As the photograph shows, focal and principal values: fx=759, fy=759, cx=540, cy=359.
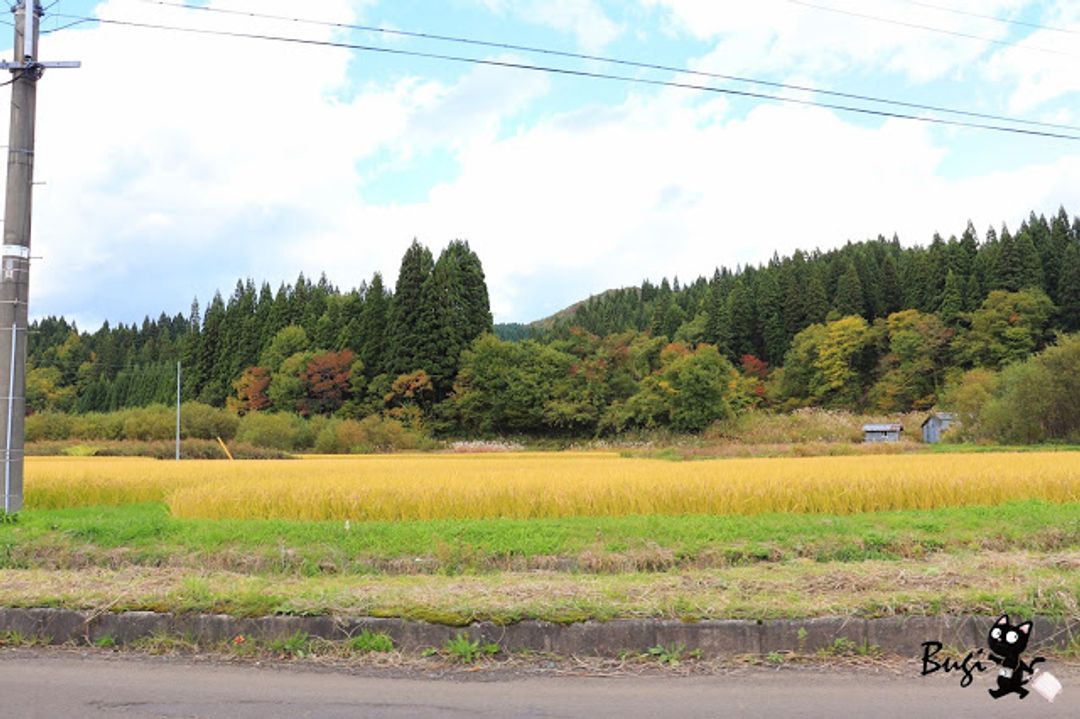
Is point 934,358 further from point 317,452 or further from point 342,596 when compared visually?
point 342,596

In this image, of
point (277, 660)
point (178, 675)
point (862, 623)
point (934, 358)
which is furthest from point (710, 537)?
point (934, 358)

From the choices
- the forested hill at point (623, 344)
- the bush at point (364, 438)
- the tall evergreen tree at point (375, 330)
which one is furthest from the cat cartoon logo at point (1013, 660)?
the tall evergreen tree at point (375, 330)

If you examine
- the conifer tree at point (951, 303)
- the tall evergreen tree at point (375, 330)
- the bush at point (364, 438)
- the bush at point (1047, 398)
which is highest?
the conifer tree at point (951, 303)

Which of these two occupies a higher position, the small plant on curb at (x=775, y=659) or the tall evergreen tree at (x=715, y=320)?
the tall evergreen tree at (x=715, y=320)

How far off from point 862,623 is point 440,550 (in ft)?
17.2

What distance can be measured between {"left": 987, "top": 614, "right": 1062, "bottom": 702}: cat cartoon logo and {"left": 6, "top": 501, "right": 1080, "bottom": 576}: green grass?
367cm

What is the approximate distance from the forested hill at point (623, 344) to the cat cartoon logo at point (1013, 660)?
4942 cm

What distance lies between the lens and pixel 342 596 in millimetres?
6504

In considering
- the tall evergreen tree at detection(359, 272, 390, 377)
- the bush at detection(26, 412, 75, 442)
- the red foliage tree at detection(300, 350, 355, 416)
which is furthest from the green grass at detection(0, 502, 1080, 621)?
the red foliage tree at detection(300, 350, 355, 416)

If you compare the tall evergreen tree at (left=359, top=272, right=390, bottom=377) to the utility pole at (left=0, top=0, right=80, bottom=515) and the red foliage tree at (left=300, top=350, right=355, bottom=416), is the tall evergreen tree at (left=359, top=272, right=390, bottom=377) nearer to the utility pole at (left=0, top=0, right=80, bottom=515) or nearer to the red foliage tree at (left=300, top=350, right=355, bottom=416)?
the red foliage tree at (left=300, top=350, right=355, bottom=416)

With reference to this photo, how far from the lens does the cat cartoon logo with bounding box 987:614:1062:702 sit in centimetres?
495

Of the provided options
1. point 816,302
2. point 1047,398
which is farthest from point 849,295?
point 1047,398

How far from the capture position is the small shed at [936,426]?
5281cm

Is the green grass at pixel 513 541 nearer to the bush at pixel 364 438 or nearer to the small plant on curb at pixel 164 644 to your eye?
the small plant on curb at pixel 164 644
